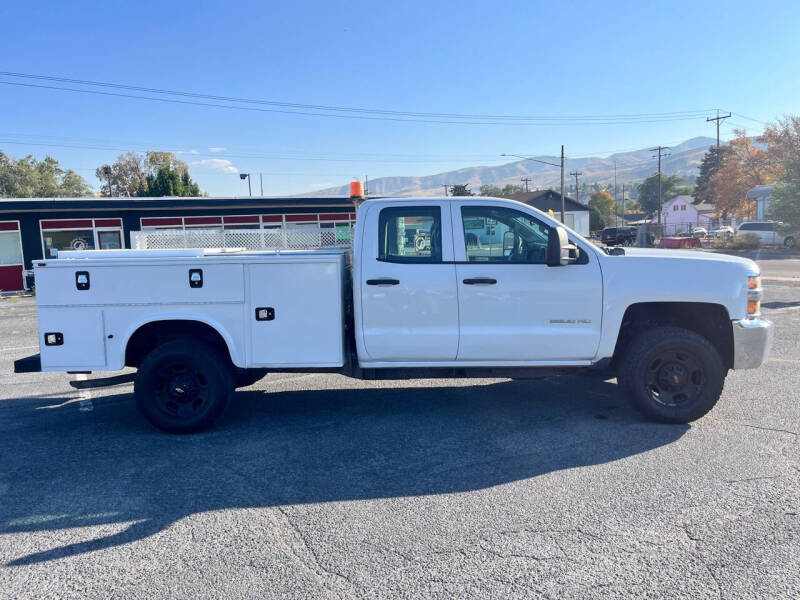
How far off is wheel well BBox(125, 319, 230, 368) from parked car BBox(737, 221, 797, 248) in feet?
139

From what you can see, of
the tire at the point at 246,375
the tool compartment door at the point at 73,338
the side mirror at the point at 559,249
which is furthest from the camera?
the tire at the point at 246,375

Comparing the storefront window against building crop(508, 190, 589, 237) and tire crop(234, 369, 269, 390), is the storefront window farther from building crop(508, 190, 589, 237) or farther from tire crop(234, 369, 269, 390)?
building crop(508, 190, 589, 237)

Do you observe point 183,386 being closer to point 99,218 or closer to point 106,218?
point 106,218

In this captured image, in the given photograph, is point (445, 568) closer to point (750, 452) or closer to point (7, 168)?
point (750, 452)

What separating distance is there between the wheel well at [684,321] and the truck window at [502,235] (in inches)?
42.1

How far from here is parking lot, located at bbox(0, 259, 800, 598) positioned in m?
3.38

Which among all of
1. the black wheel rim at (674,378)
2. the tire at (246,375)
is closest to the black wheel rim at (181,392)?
the tire at (246,375)

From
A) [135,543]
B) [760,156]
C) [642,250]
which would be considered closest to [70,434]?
[135,543]

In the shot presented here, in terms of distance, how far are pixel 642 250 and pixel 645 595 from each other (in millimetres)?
3791

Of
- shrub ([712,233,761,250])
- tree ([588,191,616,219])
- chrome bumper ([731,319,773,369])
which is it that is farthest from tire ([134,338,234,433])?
tree ([588,191,616,219])

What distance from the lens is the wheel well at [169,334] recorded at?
19.2 feet

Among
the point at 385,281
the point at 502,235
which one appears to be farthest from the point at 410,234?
the point at 502,235

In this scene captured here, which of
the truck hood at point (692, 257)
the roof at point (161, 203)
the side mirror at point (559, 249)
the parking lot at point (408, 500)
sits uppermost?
the roof at point (161, 203)

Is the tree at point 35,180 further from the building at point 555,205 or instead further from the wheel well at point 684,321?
the wheel well at point 684,321
